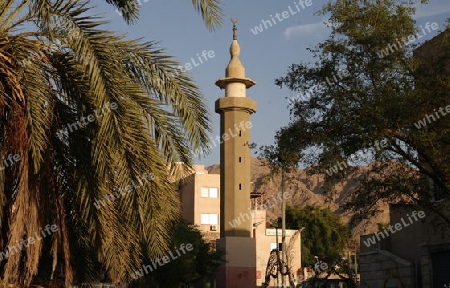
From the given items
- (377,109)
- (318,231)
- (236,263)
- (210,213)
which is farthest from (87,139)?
(318,231)

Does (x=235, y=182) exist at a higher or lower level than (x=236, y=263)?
higher

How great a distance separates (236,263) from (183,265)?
56.3 ft

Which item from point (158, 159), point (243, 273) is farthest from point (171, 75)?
point (243, 273)

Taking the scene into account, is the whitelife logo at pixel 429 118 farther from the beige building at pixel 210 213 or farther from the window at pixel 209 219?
the window at pixel 209 219

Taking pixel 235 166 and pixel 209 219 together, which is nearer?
pixel 235 166

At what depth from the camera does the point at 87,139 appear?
38.2 ft

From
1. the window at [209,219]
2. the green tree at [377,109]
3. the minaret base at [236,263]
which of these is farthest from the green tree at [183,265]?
the window at [209,219]

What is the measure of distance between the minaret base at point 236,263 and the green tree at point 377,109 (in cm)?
3185

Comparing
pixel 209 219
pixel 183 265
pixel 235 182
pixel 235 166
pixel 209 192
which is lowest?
pixel 183 265

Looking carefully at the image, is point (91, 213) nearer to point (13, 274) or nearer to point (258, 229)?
point (13, 274)

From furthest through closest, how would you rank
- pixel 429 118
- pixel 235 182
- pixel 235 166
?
pixel 235 166, pixel 235 182, pixel 429 118

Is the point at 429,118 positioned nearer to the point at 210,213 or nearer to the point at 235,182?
the point at 235,182

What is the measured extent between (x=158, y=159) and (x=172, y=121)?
1182 millimetres

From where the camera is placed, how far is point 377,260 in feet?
106
